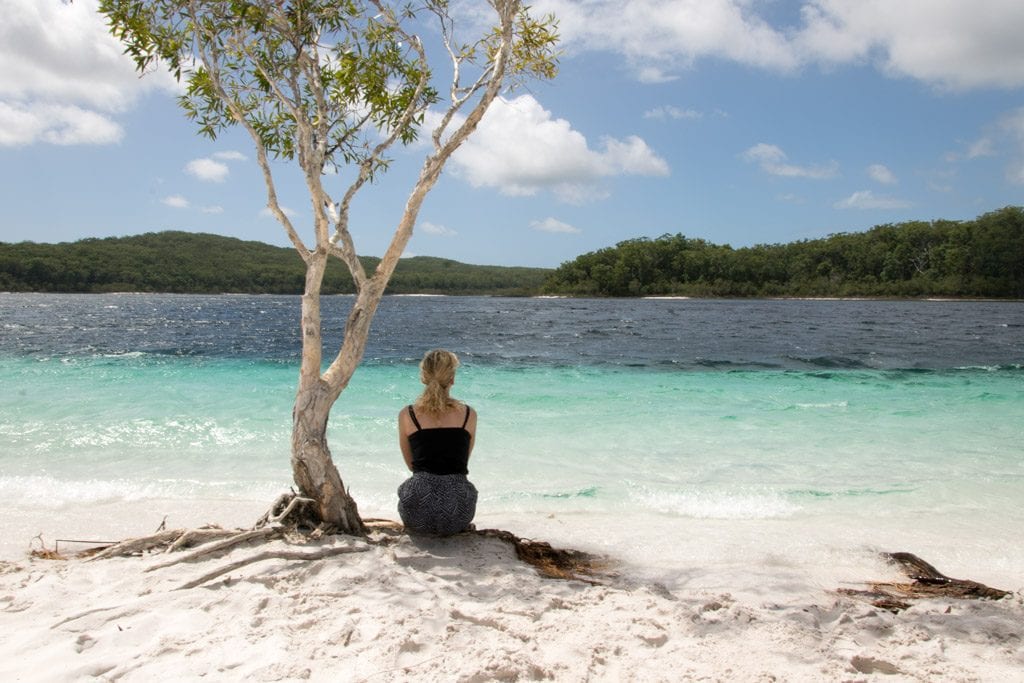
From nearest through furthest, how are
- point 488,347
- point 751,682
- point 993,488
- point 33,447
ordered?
point 751,682
point 993,488
point 33,447
point 488,347

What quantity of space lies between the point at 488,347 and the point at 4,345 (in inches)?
811

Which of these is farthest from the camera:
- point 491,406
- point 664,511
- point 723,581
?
point 491,406

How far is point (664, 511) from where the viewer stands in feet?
22.7

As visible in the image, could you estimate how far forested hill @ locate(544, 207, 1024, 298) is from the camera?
108688 mm

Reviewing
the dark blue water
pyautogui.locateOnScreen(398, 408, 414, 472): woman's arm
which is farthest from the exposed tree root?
the dark blue water

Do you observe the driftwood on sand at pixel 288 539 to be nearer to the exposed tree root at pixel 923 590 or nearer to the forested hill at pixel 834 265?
the exposed tree root at pixel 923 590

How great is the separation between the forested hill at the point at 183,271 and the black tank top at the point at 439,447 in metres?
115

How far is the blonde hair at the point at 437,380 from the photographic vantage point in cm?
484

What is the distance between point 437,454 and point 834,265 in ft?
475

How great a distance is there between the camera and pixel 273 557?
4441mm

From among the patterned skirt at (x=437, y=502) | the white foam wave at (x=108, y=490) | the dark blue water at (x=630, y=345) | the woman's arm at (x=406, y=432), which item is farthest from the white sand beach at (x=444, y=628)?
the dark blue water at (x=630, y=345)

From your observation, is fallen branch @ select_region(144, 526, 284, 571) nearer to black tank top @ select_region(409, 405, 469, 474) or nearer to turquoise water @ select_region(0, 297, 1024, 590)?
black tank top @ select_region(409, 405, 469, 474)

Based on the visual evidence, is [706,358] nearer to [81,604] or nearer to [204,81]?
[204,81]

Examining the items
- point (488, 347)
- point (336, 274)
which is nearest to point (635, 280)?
point (336, 274)
